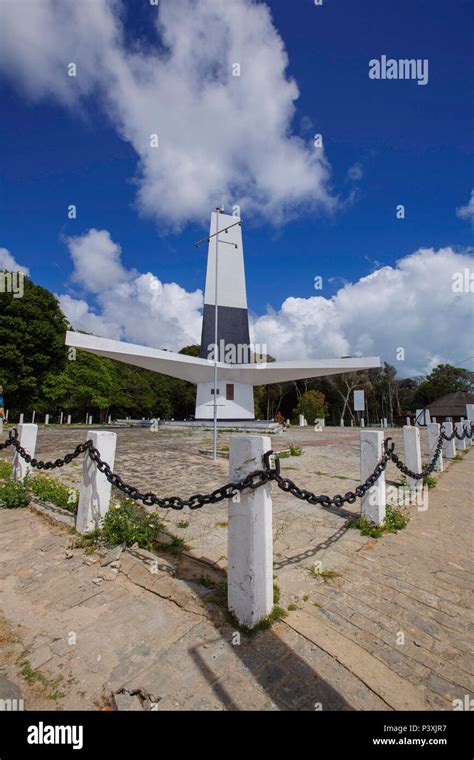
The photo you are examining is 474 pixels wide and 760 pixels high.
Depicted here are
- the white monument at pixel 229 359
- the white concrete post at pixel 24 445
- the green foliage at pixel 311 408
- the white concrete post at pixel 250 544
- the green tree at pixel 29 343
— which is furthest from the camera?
the green foliage at pixel 311 408

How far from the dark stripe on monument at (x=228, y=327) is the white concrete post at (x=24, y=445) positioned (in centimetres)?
1827

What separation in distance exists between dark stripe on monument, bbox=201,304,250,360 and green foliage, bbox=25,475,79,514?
729 inches

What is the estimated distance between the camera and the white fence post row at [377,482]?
3.96 m

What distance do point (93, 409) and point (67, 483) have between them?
33.5m

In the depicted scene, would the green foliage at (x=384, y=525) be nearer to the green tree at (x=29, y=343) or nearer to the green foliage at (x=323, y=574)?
the green foliage at (x=323, y=574)

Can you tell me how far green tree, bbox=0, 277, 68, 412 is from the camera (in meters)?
24.5

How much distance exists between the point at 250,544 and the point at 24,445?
4.42 meters

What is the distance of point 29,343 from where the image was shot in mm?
25438

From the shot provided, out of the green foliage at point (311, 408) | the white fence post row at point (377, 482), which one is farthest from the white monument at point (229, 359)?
the white fence post row at point (377, 482)

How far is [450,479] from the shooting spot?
6.91m

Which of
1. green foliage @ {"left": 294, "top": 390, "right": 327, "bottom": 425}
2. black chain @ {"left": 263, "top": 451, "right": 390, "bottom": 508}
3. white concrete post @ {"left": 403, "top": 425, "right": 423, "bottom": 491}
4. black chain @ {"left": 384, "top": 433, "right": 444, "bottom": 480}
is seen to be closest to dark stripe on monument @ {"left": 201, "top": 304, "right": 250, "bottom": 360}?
green foliage @ {"left": 294, "top": 390, "right": 327, "bottom": 425}

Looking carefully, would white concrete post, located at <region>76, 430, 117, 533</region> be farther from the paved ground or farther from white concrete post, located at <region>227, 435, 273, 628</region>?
white concrete post, located at <region>227, 435, 273, 628</region>
